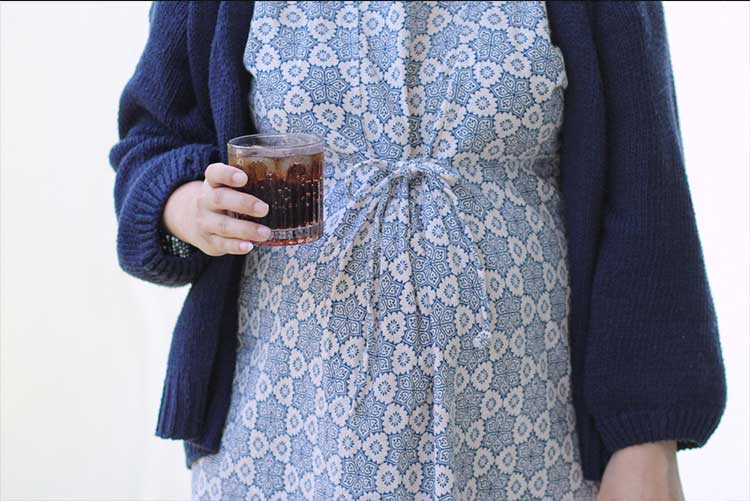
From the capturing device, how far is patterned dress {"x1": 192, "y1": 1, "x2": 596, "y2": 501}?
0.95 m

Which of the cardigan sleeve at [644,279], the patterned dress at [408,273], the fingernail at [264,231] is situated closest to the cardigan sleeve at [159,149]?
the patterned dress at [408,273]

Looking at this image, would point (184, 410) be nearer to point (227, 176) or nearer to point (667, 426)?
point (227, 176)

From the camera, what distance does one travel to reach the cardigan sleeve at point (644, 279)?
3.34ft

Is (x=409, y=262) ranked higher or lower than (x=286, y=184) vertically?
lower

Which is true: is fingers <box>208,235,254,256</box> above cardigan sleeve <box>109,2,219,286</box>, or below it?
below

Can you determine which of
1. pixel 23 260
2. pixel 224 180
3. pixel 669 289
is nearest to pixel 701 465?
pixel 669 289

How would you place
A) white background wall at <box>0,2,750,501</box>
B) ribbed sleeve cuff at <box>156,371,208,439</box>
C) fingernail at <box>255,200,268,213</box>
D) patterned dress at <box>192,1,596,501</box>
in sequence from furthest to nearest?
white background wall at <box>0,2,750,501</box> < ribbed sleeve cuff at <box>156,371,208,439</box> < patterned dress at <box>192,1,596,501</box> < fingernail at <box>255,200,268,213</box>

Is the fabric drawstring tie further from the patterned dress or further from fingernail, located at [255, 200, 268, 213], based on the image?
fingernail, located at [255, 200, 268, 213]

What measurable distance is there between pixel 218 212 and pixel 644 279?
1.76 feet

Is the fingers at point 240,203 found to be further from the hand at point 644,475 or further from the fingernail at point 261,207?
the hand at point 644,475

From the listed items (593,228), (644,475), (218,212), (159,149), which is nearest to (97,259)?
(159,149)

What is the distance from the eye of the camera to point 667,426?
3.29 ft

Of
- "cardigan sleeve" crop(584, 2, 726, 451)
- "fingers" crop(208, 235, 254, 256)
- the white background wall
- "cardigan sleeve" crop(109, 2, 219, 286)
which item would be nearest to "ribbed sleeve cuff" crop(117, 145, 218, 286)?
"cardigan sleeve" crop(109, 2, 219, 286)

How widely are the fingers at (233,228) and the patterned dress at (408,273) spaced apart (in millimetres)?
145
